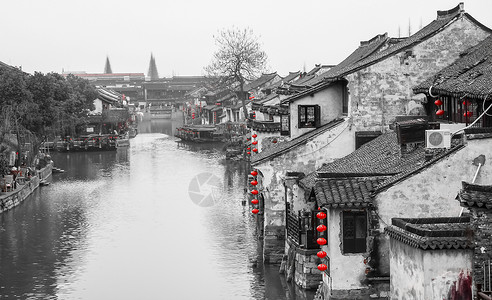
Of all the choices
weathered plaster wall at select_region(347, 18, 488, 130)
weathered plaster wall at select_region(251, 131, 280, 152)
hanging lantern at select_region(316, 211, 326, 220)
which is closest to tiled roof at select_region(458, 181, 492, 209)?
hanging lantern at select_region(316, 211, 326, 220)

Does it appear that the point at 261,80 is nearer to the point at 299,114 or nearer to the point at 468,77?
the point at 299,114

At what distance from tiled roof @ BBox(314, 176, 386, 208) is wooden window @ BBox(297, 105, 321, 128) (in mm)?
10753

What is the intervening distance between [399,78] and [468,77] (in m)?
5.02

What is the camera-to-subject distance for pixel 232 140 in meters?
85.1

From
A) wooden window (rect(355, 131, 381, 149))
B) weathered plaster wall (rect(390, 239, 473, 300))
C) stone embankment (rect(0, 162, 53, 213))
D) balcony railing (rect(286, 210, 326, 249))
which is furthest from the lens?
stone embankment (rect(0, 162, 53, 213))

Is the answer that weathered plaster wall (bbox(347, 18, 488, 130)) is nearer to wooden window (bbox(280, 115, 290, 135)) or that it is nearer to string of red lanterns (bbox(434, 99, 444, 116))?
string of red lanterns (bbox(434, 99, 444, 116))

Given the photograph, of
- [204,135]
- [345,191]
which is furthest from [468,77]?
[204,135]

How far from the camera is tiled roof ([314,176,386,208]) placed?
71.2ft

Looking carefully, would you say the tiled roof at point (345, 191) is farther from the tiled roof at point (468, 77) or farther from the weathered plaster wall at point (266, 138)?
the weathered plaster wall at point (266, 138)

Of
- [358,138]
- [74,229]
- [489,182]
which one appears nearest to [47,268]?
[74,229]

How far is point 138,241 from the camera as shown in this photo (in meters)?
37.5

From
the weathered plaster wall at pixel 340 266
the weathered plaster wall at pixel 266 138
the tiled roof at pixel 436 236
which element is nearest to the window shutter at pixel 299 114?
the weathered plaster wall at pixel 266 138

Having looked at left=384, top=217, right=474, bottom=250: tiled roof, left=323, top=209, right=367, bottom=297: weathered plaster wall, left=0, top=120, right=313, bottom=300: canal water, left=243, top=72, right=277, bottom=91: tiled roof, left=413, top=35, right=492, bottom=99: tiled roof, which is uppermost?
left=243, top=72, right=277, bottom=91: tiled roof

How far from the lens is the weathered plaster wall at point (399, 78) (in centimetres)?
3077
